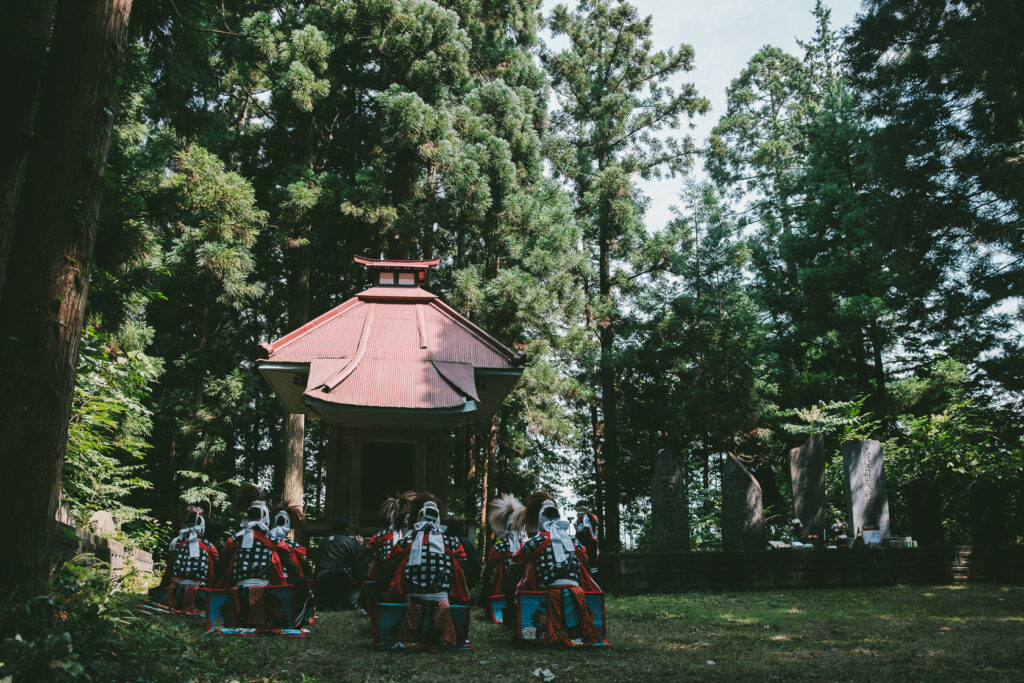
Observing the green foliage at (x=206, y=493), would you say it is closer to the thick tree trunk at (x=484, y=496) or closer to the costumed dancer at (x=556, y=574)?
the thick tree trunk at (x=484, y=496)

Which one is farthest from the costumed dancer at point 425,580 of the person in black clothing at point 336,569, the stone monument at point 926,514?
the stone monument at point 926,514

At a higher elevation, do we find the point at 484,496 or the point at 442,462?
the point at 442,462

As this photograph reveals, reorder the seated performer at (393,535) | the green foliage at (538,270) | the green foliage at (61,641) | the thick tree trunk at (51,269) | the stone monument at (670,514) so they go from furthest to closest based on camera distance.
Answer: the green foliage at (538,270)
the stone monument at (670,514)
the seated performer at (393,535)
the thick tree trunk at (51,269)
the green foliage at (61,641)

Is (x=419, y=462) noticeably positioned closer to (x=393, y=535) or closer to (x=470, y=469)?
(x=393, y=535)

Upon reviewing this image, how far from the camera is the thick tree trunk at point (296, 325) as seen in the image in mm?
17172

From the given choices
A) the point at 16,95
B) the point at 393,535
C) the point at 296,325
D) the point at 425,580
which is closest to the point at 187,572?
the point at 393,535

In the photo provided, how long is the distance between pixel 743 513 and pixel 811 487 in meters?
1.87

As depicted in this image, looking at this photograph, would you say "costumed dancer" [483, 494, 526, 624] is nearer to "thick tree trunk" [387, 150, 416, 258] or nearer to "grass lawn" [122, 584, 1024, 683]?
"grass lawn" [122, 584, 1024, 683]

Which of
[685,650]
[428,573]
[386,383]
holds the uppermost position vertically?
[386,383]

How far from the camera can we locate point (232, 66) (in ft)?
69.8

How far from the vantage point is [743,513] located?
491 inches

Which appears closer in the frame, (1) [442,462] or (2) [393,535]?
(2) [393,535]

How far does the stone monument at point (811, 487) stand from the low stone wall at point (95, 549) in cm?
1144

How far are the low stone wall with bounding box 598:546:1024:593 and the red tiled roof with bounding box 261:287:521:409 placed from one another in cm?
392
